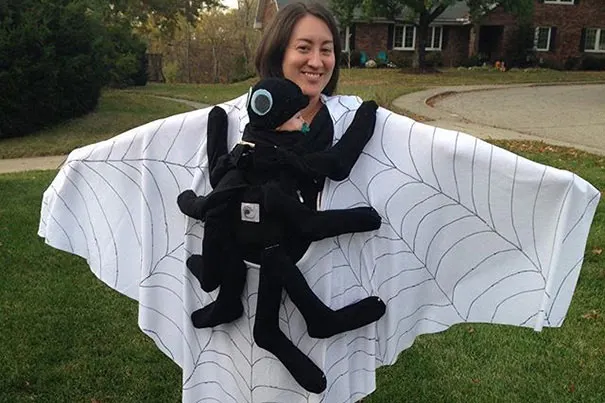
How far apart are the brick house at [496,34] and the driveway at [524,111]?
9558 millimetres

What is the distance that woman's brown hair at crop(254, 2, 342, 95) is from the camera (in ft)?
6.69

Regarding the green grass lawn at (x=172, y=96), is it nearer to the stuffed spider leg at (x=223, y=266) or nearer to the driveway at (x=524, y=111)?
the driveway at (x=524, y=111)

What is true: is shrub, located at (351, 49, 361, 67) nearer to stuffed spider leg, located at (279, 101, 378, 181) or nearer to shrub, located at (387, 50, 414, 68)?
shrub, located at (387, 50, 414, 68)

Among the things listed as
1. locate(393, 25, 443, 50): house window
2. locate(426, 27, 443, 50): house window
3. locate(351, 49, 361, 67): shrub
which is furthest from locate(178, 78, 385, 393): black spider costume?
locate(426, 27, 443, 50): house window

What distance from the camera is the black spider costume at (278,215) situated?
1915mm

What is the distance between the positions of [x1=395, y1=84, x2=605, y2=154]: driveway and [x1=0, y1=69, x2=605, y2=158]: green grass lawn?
1110 millimetres

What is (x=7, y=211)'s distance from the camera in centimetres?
667

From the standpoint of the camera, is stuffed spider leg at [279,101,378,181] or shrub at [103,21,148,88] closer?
stuffed spider leg at [279,101,378,181]

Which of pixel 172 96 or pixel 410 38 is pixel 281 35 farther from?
pixel 410 38

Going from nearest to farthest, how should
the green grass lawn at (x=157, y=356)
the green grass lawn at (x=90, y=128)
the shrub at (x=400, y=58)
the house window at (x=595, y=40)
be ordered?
the green grass lawn at (x=157, y=356) → the green grass lawn at (x=90, y=128) → the shrub at (x=400, y=58) → the house window at (x=595, y=40)

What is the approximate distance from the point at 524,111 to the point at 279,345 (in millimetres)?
15783

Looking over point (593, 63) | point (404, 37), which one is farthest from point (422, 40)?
point (593, 63)

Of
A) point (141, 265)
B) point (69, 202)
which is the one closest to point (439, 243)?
point (141, 265)

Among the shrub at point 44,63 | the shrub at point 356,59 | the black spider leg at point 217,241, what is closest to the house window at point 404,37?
the shrub at point 356,59
